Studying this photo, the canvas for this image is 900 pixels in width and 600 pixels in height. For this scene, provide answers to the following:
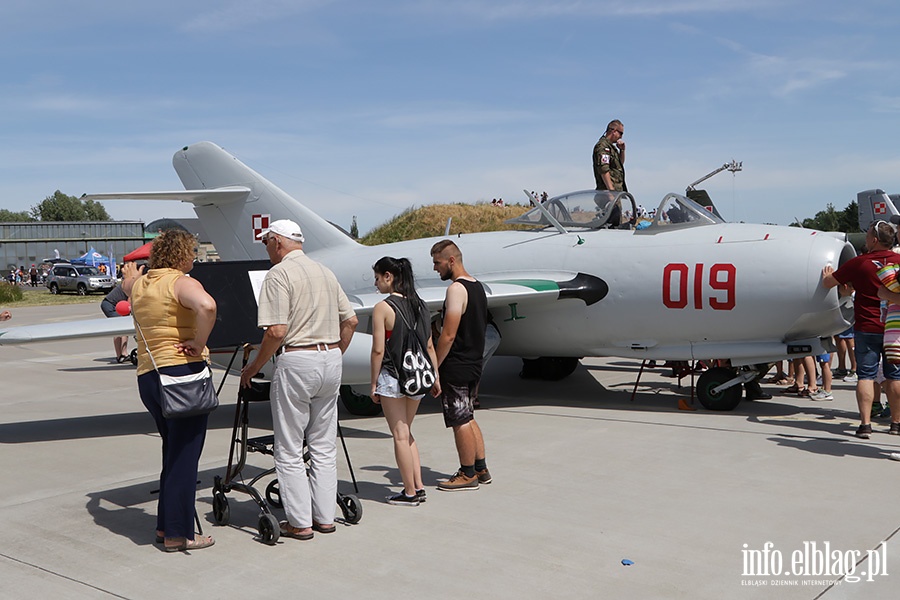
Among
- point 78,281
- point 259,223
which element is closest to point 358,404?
point 259,223

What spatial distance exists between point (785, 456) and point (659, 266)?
2695 millimetres

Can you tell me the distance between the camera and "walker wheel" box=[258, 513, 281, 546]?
482cm

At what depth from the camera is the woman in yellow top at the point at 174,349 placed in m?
4.62

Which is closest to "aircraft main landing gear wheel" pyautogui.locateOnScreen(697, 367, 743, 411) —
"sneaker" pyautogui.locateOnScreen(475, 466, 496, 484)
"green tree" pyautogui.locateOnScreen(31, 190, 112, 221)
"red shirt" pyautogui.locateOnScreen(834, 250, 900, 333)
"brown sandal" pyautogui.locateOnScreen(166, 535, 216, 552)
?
"red shirt" pyautogui.locateOnScreen(834, 250, 900, 333)

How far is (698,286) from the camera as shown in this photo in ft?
28.2

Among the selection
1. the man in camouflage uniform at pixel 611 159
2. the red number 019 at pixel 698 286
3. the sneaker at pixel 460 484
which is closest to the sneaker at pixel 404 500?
the sneaker at pixel 460 484

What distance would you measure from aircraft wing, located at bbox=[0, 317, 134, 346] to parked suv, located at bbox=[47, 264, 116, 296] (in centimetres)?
3648

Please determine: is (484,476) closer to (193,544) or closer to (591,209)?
(193,544)

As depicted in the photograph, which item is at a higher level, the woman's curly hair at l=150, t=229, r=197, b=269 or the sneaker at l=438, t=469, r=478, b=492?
the woman's curly hair at l=150, t=229, r=197, b=269

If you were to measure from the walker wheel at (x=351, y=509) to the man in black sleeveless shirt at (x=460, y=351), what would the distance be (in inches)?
36.5

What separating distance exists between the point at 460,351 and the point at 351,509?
135 centimetres

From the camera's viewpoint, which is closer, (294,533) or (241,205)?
(294,533)

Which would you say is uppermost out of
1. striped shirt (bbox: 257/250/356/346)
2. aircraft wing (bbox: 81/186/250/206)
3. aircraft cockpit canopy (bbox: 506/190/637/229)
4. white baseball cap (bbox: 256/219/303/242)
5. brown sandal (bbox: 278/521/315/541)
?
aircraft wing (bbox: 81/186/250/206)

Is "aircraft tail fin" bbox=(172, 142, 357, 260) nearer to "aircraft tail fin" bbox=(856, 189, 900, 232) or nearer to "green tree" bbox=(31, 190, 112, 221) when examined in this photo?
"aircraft tail fin" bbox=(856, 189, 900, 232)
